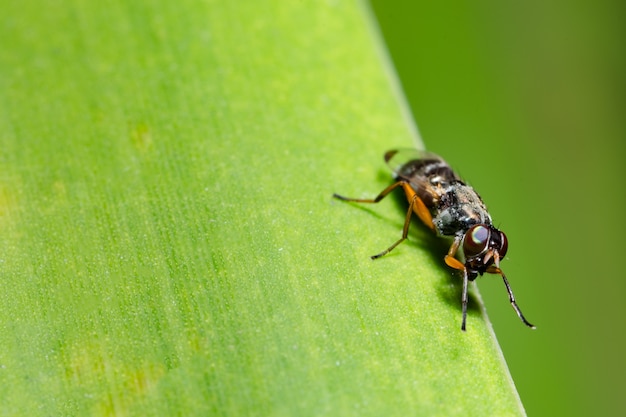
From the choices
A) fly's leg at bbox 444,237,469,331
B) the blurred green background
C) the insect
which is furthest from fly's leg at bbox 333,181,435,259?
the blurred green background

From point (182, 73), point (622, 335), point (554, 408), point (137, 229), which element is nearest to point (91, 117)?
point (182, 73)

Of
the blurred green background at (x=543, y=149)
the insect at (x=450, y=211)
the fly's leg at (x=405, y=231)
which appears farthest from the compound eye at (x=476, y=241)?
the blurred green background at (x=543, y=149)

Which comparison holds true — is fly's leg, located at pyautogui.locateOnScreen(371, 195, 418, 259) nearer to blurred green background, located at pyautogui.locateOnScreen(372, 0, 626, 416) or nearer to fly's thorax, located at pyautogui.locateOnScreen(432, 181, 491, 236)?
fly's thorax, located at pyautogui.locateOnScreen(432, 181, 491, 236)

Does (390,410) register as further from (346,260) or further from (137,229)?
(137,229)

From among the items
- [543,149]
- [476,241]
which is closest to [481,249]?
[476,241]

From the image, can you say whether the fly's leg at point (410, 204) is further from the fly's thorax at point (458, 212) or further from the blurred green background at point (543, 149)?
the blurred green background at point (543, 149)

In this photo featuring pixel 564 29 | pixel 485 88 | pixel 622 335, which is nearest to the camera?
pixel 622 335
